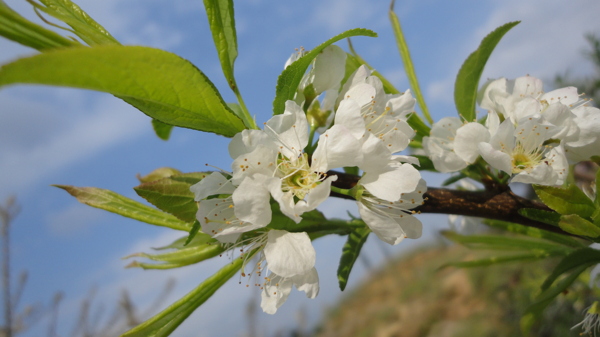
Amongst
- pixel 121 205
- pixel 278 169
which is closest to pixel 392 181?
pixel 278 169

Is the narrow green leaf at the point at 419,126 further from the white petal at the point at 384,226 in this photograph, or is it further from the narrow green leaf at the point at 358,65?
the white petal at the point at 384,226

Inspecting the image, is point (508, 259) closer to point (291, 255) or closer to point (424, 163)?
point (424, 163)

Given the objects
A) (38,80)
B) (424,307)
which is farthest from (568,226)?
(424,307)

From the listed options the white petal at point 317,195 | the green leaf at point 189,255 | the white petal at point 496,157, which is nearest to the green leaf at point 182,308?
the green leaf at point 189,255

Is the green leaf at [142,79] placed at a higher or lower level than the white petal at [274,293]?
higher

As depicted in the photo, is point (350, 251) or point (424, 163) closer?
point (350, 251)

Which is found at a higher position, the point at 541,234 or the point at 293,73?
the point at 293,73

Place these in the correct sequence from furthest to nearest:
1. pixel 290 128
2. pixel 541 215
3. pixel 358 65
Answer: pixel 358 65 < pixel 541 215 < pixel 290 128
